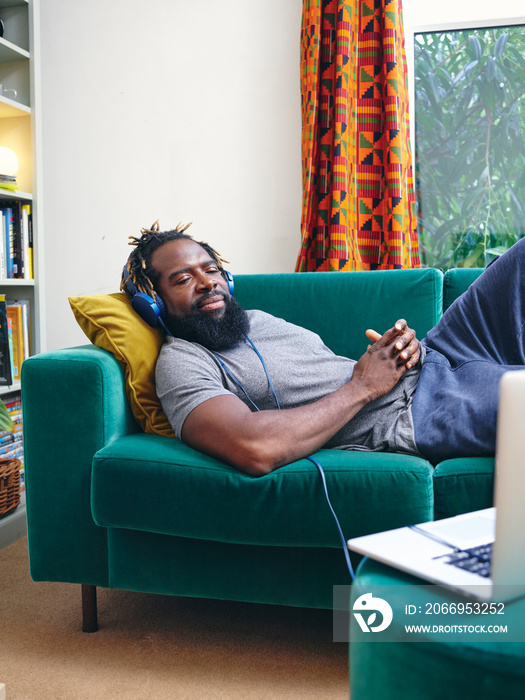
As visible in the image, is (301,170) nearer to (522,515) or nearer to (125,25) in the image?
(125,25)

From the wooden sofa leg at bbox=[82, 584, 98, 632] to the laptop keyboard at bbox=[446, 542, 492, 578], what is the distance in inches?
42.0

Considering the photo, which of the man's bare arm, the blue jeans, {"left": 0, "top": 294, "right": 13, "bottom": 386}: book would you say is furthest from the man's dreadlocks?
{"left": 0, "top": 294, "right": 13, "bottom": 386}: book

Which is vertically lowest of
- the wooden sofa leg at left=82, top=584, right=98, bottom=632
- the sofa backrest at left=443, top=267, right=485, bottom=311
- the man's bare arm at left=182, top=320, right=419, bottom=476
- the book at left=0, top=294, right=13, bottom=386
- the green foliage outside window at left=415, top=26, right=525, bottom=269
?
the wooden sofa leg at left=82, top=584, right=98, bottom=632

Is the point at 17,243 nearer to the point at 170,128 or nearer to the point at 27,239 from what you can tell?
the point at 27,239

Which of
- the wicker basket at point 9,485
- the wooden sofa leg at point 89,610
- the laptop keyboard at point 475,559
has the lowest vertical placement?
the wooden sofa leg at point 89,610

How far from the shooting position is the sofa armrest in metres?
1.39

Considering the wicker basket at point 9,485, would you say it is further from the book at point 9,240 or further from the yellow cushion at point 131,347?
the book at point 9,240

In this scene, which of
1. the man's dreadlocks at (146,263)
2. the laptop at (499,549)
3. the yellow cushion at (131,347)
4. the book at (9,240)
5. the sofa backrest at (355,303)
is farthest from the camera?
the book at (9,240)

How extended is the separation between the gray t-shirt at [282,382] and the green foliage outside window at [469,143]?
1.20m

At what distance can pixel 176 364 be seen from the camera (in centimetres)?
141

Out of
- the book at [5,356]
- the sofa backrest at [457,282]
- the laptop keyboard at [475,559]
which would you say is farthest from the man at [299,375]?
the book at [5,356]

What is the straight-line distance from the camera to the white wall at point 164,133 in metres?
2.53

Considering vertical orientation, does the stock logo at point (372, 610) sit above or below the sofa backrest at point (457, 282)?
below

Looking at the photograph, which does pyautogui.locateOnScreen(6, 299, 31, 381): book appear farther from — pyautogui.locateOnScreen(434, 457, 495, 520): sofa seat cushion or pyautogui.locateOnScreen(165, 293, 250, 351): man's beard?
pyautogui.locateOnScreen(434, 457, 495, 520): sofa seat cushion
